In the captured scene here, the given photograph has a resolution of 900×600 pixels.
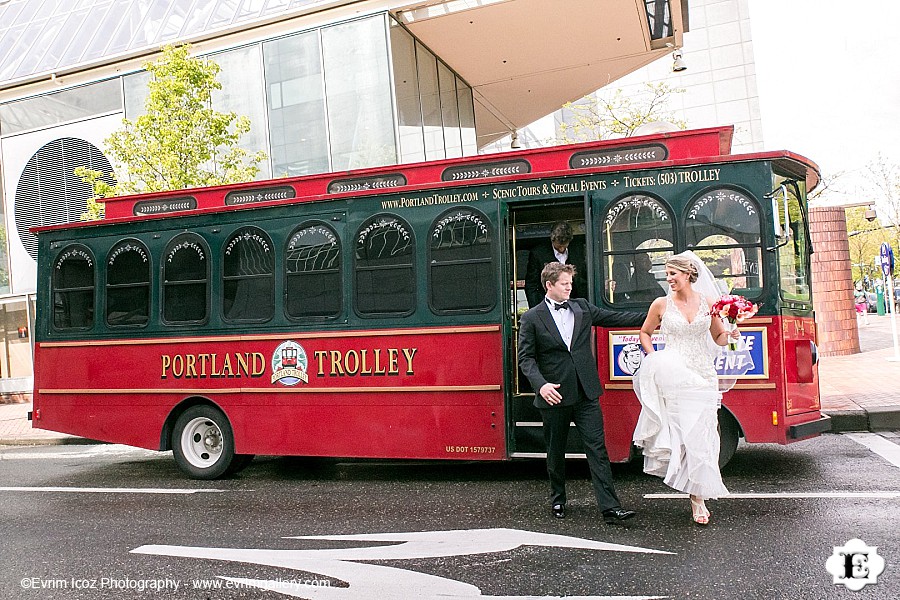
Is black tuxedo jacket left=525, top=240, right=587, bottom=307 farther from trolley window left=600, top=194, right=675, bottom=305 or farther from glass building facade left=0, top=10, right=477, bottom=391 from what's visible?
glass building facade left=0, top=10, right=477, bottom=391

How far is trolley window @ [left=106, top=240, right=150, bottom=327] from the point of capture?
927cm

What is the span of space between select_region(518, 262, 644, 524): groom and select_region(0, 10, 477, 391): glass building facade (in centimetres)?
1238

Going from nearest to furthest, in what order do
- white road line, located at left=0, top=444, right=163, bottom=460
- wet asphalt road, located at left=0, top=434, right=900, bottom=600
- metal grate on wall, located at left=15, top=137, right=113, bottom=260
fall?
wet asphalt road, located at left=0, top=434, right=900, bottom=600 → white road line, located at left=0, top=444, right=163, bottom=460 → metal grate on wall, located at left=15, top=137, right=113, bottom=260

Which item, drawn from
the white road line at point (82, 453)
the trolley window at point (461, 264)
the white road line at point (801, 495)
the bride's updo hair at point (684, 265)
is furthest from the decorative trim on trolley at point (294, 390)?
the bride's updo hair at point (684, 265)

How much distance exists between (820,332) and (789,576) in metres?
15.6

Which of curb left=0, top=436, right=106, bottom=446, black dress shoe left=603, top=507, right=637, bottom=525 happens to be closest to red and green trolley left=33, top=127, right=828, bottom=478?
black dress shoe left=603, top=507, right=637, bottom=525

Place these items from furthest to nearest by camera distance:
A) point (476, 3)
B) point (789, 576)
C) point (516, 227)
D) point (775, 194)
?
1. point (476, 3)
2. point (516, 227)
3. point (775, 194)
4. point (789, 576)

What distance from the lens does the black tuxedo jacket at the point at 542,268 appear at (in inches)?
330

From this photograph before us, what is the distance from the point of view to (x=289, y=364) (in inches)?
332

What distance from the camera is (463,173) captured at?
7910 millimetres

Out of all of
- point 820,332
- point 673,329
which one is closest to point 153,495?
point 673,329

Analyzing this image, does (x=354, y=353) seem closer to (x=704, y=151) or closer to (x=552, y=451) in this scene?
(x=552, y=451)

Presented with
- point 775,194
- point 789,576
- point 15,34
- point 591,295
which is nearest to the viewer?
point 789,576

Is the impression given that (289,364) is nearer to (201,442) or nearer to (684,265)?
(201,442)
